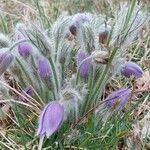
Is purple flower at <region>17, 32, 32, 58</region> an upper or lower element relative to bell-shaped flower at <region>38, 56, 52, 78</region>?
upper

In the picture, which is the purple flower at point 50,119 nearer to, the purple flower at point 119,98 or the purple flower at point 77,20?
the purple flower at point 119,98

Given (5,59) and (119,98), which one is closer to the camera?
(5,59)

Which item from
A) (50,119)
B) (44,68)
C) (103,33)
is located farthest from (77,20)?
(50,119)

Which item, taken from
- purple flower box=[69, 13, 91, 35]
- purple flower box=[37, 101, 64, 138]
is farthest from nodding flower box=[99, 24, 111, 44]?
purple flower box=[37, 101, 64, 138]

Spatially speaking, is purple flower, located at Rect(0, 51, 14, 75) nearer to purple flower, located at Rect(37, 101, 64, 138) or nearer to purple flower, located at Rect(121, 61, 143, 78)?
purple flower, located at Rect(37, 101, 64, 138)

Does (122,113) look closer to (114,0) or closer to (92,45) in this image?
(92,45)

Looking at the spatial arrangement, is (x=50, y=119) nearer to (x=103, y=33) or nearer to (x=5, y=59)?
(x=5, y=59)

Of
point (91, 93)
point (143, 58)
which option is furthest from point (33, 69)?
point (143, 58)
